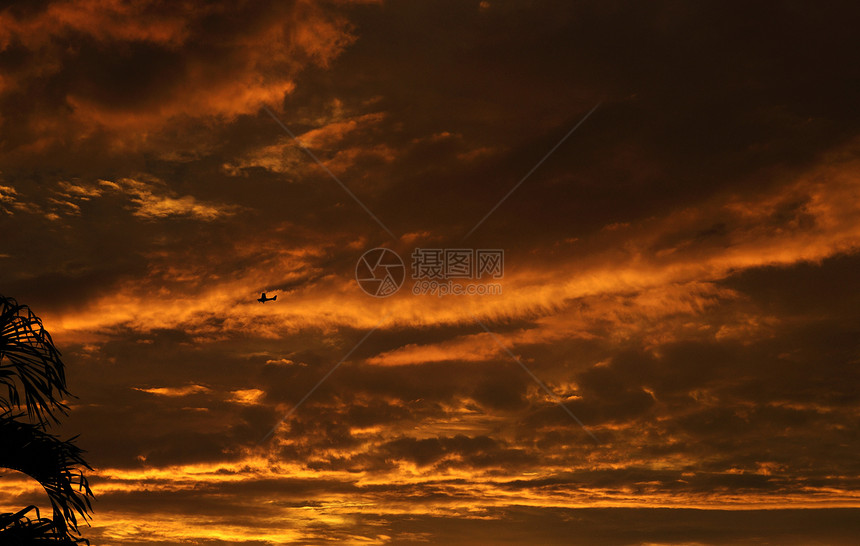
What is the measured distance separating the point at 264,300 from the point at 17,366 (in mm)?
29870

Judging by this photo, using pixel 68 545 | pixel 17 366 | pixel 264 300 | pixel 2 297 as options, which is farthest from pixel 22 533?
pixel 264 300

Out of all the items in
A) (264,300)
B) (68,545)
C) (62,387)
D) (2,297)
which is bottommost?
(68,545)

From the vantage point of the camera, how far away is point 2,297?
11.6m

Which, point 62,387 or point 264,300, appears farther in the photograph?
point 264,300

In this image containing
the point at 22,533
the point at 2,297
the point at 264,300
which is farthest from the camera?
the point at 264,300

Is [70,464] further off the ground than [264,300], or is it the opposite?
[264,300]

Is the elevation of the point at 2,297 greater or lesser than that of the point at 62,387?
greater

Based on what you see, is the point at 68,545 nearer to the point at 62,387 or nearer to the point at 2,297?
the point at 62,387

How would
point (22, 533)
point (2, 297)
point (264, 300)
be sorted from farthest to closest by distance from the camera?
point (264, 300), point (2, 297), point (22, 533)

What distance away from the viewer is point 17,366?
38.8ft

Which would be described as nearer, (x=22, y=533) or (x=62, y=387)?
(x=22, y=533)

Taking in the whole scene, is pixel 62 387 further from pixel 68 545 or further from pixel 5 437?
pixel 68 545

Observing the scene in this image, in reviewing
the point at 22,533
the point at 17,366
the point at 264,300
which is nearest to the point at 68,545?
the point at 22,533

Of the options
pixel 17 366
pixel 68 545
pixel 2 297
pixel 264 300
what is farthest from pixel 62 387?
Answer: pixel 264 300
